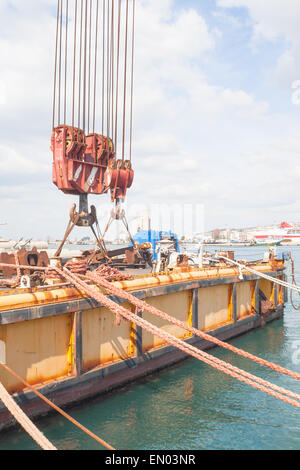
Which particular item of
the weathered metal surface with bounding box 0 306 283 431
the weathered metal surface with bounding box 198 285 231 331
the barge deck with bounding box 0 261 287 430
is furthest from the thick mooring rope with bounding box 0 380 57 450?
the weathered metal surface with bounding box 198 285 231 331

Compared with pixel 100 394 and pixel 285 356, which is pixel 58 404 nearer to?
pixel 100 394

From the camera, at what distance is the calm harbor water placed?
7.93 meters

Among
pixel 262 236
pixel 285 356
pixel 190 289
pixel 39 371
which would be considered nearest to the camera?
pixel 39 371

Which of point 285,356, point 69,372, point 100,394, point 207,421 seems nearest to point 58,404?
point 69,372

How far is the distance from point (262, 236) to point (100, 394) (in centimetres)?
18775

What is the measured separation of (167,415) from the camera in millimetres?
9156

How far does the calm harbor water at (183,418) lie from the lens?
7934 millimetres

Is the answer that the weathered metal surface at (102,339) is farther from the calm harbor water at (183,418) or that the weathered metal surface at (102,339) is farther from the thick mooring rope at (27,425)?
the thick mooring rope at (27,425)

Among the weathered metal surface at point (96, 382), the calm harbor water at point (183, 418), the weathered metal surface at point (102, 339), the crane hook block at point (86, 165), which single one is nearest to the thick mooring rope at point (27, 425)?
the weathered metal surface at point (96, 382)

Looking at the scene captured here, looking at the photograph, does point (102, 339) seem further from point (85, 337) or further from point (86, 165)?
point (86, 165)

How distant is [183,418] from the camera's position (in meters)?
9.03

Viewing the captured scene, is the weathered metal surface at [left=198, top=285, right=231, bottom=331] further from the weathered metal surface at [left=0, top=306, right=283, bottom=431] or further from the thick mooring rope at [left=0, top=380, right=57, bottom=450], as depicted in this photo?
the thick mooring rope at [left=0, top=380, right=57, bottom=450]

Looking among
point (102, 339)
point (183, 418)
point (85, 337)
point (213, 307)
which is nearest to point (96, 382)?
point (102, 339)

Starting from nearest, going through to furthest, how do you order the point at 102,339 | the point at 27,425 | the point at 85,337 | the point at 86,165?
the point at 27,425
the point at 85,337
the point at 102,339
the point at 86,165
